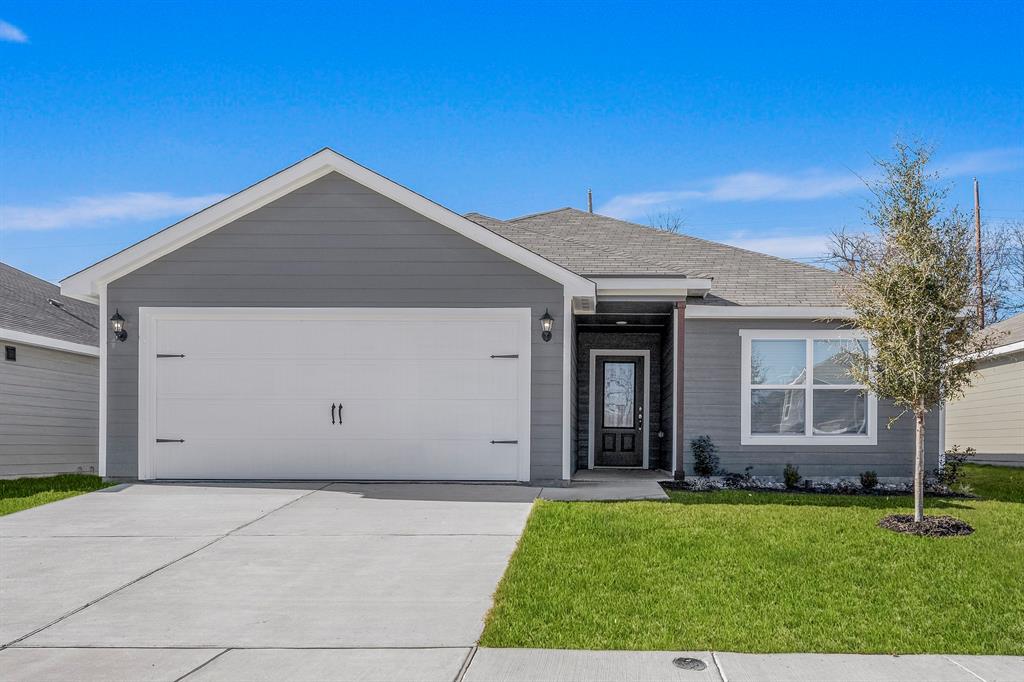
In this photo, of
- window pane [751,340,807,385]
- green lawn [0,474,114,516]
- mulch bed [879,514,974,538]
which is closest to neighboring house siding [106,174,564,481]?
green lawn [0,474,114,516]

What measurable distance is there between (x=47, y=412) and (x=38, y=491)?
454 centimetres

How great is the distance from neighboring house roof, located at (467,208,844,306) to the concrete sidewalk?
5530 millimetres

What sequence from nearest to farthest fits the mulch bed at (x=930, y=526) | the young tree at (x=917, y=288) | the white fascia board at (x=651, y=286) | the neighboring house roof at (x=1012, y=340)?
the mulch bed at (x=930, y=526), the young tree at (x=917, y=288), the white fascia board at (x=651, y=286), the neighboring house roof at (x=1012, y=340)

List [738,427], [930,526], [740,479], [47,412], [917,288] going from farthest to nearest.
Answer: [47,412], [738,427], [740,479], [917,288], [930,526]

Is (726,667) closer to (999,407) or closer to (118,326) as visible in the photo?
(118,326)

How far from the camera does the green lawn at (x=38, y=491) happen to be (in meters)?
9.80

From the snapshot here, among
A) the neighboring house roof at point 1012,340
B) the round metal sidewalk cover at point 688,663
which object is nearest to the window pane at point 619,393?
the neighboring house roof at point 1012,340

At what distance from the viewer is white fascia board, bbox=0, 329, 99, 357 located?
13523 mm

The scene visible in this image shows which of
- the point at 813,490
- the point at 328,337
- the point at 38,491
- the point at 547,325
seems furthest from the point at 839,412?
the point at 38,491

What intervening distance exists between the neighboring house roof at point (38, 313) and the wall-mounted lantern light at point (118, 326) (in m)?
3.38

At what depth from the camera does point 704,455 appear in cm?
1215

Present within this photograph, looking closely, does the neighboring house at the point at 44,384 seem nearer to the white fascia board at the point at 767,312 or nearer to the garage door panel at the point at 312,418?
the garage door panel at the point at 312,418

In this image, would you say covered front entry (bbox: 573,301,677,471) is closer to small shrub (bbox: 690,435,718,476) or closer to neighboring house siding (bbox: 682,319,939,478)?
neighboring house siding (bbox: 682,319,939,478)

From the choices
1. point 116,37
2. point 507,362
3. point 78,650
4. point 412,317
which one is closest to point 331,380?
point 412,317
